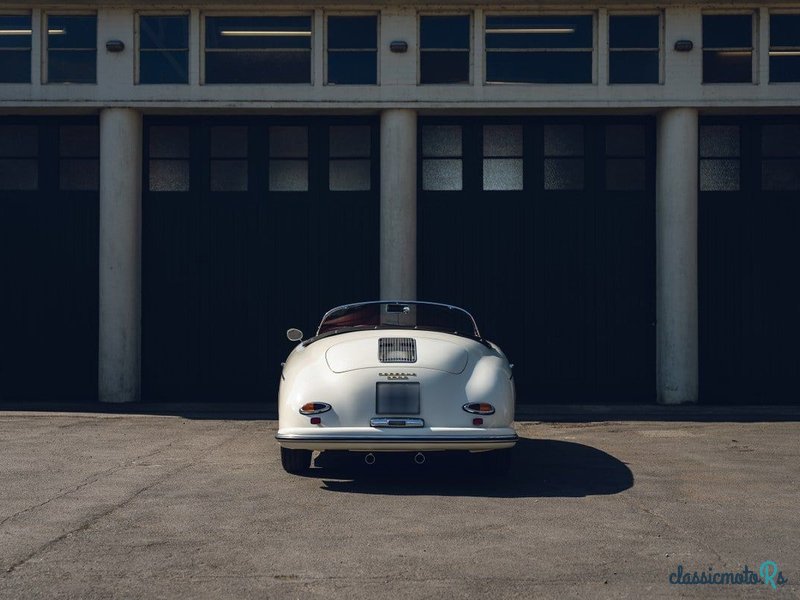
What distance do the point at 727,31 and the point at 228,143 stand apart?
798 centimetres

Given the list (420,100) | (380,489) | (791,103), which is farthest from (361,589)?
(791,103)

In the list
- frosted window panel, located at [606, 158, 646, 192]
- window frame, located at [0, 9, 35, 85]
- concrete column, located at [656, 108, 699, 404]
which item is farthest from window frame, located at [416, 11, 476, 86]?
window frame, located at [0, 9, 35, 85]

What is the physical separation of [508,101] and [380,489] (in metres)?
9.76

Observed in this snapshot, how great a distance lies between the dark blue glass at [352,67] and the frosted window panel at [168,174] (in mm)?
2750

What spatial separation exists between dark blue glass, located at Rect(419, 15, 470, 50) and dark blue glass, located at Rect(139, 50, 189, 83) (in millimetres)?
3709

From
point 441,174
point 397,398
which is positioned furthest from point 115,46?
point 397,398

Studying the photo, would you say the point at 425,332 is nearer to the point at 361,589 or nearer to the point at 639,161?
the point at 361,589

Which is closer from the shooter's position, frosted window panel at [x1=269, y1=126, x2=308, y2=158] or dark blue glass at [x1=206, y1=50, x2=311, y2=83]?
dark blue glass at [x1=206, y1=50, x2=311, y2=83]

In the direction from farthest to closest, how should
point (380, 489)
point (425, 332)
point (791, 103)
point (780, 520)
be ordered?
point (791, 103)
point (425, 332)
point (380, 489)
point (780, 520)

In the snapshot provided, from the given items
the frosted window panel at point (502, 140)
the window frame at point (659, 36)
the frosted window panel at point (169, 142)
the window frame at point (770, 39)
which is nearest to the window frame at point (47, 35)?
the frosted window panel at point (169, 142)

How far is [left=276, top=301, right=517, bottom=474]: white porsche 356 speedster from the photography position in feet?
24.5

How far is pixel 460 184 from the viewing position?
54.5 ft

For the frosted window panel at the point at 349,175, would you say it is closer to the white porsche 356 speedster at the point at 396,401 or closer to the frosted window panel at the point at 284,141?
the frosted window panel at the point at 284,141

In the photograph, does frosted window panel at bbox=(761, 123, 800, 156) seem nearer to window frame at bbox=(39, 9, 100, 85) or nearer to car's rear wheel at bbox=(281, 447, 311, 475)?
window frame at bbox=(39, 9, 100, 85)
